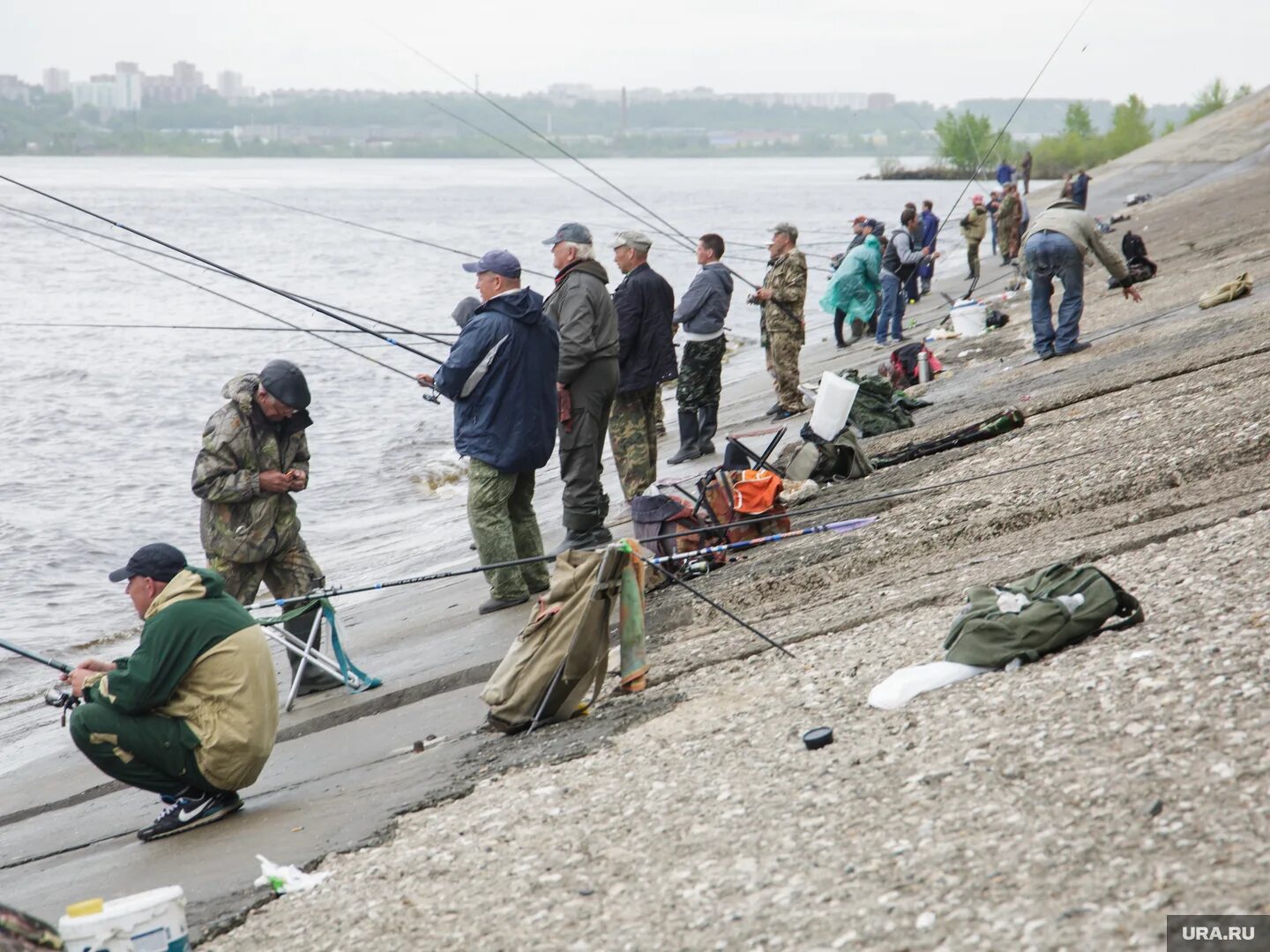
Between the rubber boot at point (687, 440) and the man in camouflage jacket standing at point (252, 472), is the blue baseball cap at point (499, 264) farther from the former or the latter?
the rubber boot at point (687, 440)

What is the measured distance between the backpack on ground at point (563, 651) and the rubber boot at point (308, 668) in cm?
172

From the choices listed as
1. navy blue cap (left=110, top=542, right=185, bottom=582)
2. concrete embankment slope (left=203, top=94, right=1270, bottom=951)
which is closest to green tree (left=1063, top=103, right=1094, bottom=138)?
concrete embankment slope (left=203, top=94, right=1270, bottom=951)

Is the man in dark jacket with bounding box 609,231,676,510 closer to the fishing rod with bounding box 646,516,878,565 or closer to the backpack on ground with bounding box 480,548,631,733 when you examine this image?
the fishing rod with bounding box 646,516,878,565

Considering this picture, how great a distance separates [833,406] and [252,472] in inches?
161

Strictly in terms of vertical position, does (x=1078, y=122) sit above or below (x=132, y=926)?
above

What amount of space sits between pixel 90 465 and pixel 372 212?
57431 mm

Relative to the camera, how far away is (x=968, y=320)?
16.9 metres

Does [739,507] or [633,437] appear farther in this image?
[633,437]

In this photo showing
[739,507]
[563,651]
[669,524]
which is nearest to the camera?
[563,651]

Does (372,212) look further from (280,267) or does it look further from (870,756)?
(870,756)

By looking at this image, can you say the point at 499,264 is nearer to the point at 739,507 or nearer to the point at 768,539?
the point at 739,507

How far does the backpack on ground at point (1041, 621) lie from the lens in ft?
16.3

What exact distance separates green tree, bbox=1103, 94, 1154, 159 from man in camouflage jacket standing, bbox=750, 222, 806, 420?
75312 millimetres

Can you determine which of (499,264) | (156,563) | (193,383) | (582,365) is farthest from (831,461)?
(193,383)
